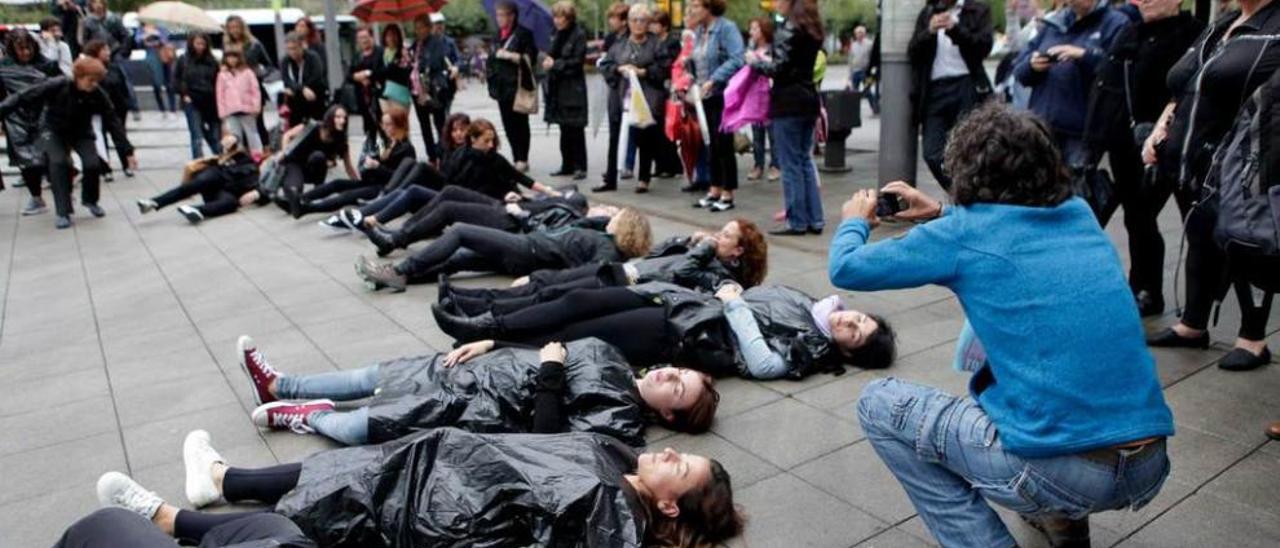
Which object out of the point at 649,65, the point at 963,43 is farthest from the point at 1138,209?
the point at 649,65

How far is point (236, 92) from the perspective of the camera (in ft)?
39.4

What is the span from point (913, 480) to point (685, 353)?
6.45 ft

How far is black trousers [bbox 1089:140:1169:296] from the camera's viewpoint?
5.27 metres

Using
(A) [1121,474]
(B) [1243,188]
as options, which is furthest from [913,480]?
(B) [1243,188]

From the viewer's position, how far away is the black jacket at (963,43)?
701 cm

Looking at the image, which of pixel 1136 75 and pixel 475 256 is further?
pixel 475 256

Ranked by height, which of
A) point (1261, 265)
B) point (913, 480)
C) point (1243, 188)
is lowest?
point (913, 480)

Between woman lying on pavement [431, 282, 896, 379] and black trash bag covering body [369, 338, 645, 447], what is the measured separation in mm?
462

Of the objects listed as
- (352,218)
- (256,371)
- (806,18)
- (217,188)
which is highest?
(806,18)

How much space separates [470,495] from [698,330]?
192cm

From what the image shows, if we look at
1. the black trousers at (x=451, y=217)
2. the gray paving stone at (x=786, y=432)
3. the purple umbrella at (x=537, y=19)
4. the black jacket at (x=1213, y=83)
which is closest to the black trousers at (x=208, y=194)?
the black trousers at (x=451, y=217)

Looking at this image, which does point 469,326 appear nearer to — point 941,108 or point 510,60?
point 941,108

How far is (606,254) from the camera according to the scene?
5.93 meters

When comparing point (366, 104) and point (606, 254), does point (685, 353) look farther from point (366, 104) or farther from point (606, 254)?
point (366, 104)
